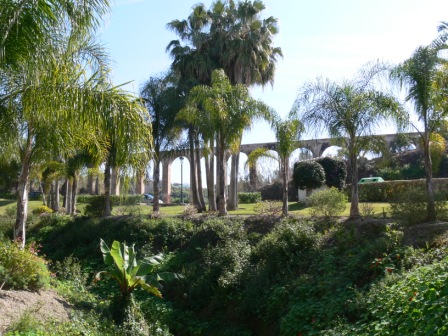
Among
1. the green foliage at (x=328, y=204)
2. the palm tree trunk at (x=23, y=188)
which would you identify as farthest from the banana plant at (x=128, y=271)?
the green foliage at (x=328, y=204)

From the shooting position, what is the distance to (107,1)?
8.35m

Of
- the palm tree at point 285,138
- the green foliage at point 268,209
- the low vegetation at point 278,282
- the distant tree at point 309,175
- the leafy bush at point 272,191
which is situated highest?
the palm tree at point 285,138

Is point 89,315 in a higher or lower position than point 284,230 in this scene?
lower

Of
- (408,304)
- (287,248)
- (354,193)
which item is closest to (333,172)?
(354,193)

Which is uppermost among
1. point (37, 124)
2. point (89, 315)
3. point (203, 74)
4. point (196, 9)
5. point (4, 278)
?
point (196, 9)

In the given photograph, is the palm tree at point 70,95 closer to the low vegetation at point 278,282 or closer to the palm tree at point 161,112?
the low vegetation at point 278,282

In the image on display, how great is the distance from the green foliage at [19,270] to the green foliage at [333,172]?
57.0 ft

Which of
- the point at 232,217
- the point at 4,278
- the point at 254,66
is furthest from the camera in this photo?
the point at 254,66

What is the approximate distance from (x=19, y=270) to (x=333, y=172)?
59.7ft

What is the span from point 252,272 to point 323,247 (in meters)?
1.87

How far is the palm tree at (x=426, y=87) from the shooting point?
13.1 meters

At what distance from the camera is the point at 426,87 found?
13.1 metres

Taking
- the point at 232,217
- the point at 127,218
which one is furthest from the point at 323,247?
the point at 127,218

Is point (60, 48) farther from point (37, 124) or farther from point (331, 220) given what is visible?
point (331, 220)
